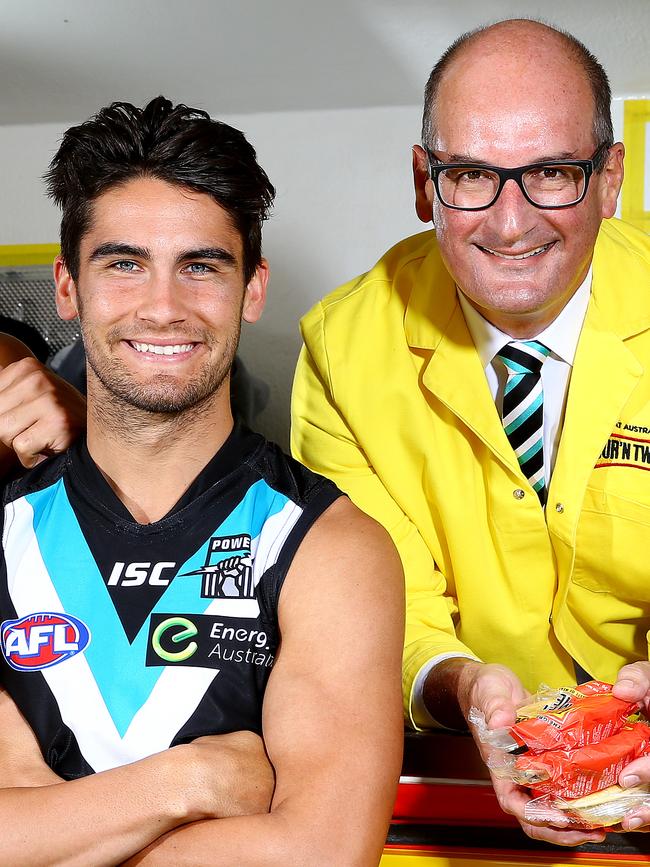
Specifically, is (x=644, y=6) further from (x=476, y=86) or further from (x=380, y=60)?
(x=476, y=86)

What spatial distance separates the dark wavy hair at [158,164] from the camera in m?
1.67

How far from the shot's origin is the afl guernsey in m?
1.49

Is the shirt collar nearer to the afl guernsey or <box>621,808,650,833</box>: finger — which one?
the afl guernsey

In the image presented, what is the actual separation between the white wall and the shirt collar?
1.38 m

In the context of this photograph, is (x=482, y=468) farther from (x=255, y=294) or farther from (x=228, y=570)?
(x=228, y=570)

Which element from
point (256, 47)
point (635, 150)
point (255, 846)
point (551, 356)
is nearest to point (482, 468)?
point (551, 356)

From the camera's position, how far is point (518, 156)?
174 centimetres

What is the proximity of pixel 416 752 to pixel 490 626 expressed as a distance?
0.36 metres

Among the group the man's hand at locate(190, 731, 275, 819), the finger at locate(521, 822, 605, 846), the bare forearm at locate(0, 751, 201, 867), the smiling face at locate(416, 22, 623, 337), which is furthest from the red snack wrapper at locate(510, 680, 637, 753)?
the smiling face at locate(416, 22, 623, 337)

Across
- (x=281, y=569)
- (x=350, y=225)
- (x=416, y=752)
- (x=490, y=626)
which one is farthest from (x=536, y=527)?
(x=350, y=225)

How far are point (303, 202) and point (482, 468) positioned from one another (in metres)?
1.59

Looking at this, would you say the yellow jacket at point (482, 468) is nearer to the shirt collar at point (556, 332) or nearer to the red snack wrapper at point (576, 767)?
the shirt collar at point (556, 332)

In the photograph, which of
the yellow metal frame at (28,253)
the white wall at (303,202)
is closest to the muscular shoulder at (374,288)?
the white wall at (303,202)

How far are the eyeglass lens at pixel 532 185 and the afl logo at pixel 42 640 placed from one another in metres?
0.89
